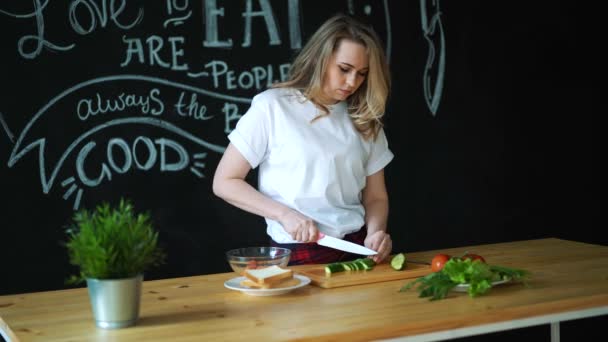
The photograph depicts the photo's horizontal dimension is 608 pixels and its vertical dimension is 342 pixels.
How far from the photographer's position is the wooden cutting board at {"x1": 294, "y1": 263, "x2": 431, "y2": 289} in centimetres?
228

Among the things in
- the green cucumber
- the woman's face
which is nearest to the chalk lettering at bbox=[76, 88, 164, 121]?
the woman's face

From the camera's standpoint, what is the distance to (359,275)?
7.68ft

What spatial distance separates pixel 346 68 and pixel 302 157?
33cm

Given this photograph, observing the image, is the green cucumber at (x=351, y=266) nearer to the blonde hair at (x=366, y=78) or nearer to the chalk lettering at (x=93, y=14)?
the blonde hair at (x=366, y=78)

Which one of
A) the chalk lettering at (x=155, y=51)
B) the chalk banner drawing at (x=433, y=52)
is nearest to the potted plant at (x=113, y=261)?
the chalk lettering at (x=155, y=51)

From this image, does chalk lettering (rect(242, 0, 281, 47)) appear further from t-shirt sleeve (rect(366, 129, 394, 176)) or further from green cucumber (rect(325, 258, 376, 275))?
green cucumber (rect(325, 258, 376, 275))

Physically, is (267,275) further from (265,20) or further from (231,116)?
(265,20)

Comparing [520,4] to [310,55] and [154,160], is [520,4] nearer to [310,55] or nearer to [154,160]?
[310,55]

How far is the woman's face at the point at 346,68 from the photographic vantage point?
8.87 feet

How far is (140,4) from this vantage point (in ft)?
10.7

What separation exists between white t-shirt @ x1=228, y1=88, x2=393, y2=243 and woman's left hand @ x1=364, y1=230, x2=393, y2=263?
16 centimetres

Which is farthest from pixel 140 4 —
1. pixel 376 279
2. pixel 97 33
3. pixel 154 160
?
pixel 376 279

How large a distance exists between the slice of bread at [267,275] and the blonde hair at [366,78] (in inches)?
29.1

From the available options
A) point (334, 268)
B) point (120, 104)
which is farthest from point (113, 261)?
point (120, 104)
